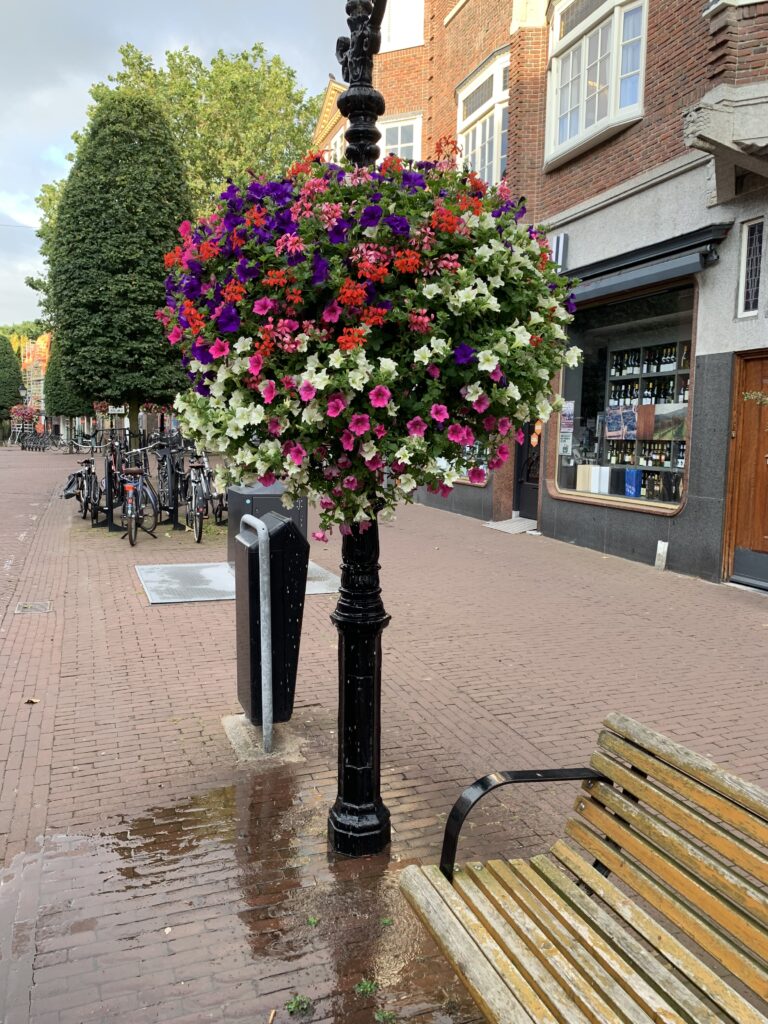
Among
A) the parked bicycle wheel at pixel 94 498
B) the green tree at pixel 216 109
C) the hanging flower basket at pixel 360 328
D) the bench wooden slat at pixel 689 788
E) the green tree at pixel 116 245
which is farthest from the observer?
the green tree at pixel 216 109

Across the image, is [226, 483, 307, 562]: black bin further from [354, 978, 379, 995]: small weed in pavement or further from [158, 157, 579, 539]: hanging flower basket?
[354, 978, 379, 995]: small weed in pavement

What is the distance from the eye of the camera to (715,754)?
436cm

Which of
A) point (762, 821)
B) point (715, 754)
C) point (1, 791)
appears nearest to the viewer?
point (762, 821)

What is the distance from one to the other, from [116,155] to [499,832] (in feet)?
40.7

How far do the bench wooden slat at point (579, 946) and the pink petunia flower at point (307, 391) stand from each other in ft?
5.11

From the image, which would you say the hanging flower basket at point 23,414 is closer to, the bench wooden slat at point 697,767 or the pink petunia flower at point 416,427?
the pink petunia flower at point 416,427

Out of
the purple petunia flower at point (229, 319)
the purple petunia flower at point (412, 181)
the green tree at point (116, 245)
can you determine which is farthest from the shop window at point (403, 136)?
the purple petunia flower at point (229, 319)

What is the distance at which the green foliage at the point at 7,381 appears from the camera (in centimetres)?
6394

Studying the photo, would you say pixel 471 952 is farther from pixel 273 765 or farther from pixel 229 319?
pixel 273 765

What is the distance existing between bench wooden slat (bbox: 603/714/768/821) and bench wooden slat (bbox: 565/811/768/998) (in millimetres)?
256

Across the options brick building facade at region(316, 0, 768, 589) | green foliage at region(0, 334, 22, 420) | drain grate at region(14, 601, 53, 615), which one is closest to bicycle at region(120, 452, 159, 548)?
drain grate at region(14, 601, 53, 615)

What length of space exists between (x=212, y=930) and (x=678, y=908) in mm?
1613

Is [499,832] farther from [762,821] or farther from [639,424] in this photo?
[639,424]

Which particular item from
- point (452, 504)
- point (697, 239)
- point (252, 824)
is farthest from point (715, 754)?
point (452, 504)
